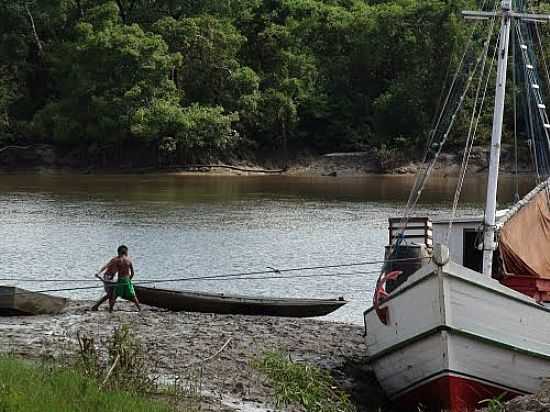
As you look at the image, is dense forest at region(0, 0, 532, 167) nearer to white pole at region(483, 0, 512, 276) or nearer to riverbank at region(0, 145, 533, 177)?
riverbank at region(0, 145, 533, 177)

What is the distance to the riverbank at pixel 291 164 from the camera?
76.7m

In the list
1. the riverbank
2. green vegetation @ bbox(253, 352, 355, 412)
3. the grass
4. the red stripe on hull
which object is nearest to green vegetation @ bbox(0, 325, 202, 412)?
the grass

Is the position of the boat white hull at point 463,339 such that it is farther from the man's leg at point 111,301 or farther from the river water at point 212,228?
the river water at point 212,228

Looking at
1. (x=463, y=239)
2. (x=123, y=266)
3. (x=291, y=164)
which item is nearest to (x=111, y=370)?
(x=123, y=266)

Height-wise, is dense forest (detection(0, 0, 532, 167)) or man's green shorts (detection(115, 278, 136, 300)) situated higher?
dense forest (detection(0, 0, 532, 167))

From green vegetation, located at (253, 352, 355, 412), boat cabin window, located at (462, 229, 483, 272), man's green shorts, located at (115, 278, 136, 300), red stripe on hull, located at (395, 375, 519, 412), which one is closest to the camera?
green vegetation, located at (253, 352, 355, 412)

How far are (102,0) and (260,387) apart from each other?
72289 millimetres

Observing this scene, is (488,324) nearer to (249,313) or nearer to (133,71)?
(249,313)

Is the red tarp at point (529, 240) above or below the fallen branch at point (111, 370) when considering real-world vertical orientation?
A: above

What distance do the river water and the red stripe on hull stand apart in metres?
8.85

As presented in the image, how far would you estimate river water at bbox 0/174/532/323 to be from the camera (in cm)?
3042

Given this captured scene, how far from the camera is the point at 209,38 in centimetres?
7562

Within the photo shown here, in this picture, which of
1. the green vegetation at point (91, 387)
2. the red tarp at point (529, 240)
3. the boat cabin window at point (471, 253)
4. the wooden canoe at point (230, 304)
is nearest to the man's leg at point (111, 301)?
the wooden canoe at point (230, 304)

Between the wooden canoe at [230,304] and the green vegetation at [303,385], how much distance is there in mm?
5873
